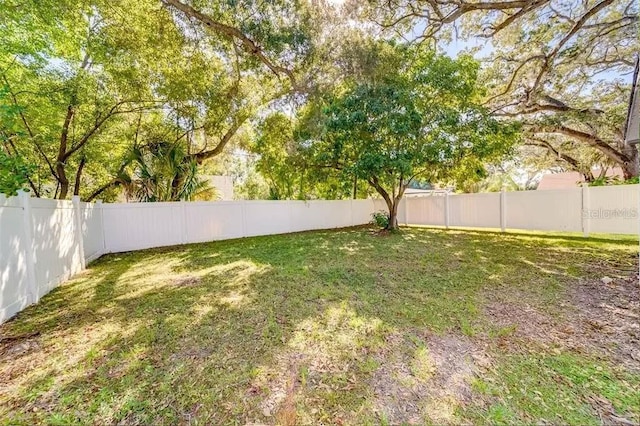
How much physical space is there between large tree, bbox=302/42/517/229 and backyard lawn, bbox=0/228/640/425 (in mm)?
4290

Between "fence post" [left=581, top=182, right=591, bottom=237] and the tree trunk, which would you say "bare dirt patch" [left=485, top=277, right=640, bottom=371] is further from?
the tree trunk

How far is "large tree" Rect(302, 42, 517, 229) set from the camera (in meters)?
7.52

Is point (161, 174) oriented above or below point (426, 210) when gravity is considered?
above

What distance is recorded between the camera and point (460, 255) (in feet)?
19.5

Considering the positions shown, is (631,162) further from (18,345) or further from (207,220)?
(18,345)

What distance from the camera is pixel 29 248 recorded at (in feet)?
11.1

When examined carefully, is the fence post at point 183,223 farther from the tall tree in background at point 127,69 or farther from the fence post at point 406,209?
the fence post at point 406,209

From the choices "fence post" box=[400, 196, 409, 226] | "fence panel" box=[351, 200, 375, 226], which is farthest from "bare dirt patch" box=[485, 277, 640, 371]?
"fence panel" box=[351, 200, 375, 226]

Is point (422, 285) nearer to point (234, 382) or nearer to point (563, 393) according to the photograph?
point (563, 393)

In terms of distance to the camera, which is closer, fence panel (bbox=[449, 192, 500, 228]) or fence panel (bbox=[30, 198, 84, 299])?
fence panel (bbox=[30, 198, 84, 299])

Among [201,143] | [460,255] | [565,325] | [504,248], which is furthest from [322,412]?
[201,143]

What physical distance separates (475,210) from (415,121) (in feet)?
14.6

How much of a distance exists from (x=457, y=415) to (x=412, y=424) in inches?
11.4

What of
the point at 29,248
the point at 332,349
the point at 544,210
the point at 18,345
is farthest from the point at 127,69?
the point at 544,210
